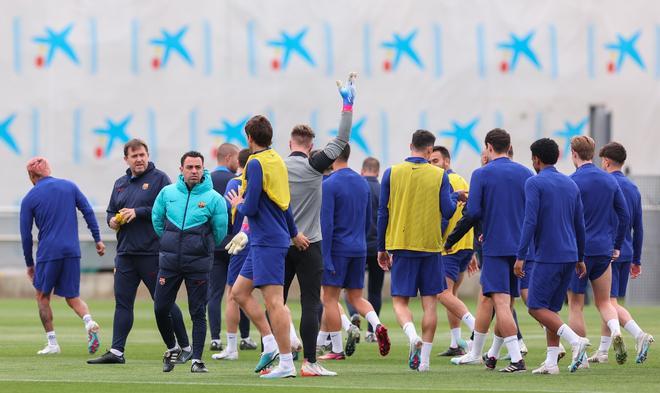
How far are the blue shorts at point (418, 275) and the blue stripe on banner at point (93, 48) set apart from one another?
1517cm

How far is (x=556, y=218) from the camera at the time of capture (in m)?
13.2

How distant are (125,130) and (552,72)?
7.54m

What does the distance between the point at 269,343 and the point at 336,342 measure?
2.18 metres

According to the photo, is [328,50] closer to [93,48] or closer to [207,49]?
[207,49]

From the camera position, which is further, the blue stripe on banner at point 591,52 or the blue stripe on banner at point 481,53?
the blue stripe on banner at point 591,52

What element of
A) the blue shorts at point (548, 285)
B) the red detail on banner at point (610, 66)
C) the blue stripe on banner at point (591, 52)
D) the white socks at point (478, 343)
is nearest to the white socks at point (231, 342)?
the white socks at point (478, 343)

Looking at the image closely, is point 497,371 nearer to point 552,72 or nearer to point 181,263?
point 181,263

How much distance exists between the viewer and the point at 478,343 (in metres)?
14.4

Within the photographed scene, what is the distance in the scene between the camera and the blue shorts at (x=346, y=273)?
1559cm

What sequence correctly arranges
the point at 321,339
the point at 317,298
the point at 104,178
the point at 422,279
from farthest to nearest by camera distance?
the point at 104,178, the point at 321,339, the point at 422,279, the point at 317,298

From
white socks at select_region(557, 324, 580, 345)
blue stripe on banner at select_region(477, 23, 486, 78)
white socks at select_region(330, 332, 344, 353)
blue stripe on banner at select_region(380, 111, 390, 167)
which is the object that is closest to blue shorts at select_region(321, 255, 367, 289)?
white socks at select_region(330, 332, 344, 353)

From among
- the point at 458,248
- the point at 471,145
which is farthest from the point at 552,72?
the point at 458,248

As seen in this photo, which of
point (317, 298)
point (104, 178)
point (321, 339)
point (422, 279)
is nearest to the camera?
point (317, 298)

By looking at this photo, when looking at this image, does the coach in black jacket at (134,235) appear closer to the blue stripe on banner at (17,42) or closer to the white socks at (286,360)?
the white socks at (286,360)
